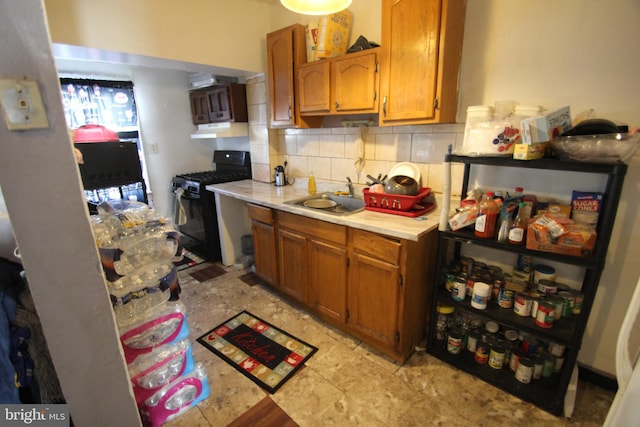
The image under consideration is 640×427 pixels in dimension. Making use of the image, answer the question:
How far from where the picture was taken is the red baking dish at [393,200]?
1.84 m

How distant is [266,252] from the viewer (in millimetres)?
2559

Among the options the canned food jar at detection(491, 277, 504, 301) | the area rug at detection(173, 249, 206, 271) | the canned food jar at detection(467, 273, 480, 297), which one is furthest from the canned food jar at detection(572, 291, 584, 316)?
the area rug at detection(173, 249, 206, 271)

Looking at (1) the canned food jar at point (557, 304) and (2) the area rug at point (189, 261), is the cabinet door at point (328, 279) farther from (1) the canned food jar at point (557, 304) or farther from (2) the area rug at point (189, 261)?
(2) the area rug at point (189, 261)

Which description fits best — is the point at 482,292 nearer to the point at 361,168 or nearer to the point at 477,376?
the point at 477,376

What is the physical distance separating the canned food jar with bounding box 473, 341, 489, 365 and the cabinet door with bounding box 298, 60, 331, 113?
192 centimetres

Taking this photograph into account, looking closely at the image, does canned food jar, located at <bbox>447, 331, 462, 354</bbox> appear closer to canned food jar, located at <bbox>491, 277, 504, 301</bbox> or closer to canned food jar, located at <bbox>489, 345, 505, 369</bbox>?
canned food jar, located at <bbox>489, 345, 505, 369</bbox>


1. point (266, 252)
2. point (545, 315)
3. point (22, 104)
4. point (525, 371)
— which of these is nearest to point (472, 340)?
point (525, 371)

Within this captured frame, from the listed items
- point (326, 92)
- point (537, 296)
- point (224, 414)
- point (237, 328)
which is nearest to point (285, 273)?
point (237, 328)

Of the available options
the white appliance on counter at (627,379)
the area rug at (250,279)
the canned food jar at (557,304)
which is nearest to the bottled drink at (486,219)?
the canned food jar at (557,304)

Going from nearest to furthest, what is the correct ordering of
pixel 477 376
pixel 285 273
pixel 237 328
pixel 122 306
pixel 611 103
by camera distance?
pixel 122 306 < pixel 611 103 < pixel 477 376 < pixel 237 328 < pixel 285 273

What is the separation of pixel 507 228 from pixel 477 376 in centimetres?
92

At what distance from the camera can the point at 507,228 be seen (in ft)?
4.92

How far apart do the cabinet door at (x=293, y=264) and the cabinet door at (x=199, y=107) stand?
203 cm

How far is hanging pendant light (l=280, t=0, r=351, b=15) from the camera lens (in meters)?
1.40
